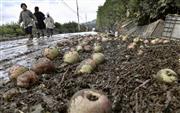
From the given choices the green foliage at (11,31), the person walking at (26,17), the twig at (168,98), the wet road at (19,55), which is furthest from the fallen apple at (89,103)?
the green foliage at (11,31)

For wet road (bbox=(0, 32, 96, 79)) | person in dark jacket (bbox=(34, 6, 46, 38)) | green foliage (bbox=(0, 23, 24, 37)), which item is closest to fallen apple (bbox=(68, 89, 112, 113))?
wet road (bbox=(0, 32, 96, 79))

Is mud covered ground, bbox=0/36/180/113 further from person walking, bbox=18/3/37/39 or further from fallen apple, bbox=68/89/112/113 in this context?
person walking, bbox=18/3/37/39

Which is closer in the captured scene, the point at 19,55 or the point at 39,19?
the point at 19,55

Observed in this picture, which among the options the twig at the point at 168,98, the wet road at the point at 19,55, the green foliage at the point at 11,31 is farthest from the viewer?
the green foliage at the point at 11,31

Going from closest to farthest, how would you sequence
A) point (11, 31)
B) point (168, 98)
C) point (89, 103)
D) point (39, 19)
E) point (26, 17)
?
point (89, 103) < point (168, 98) < point (26, 17) < point (39, 19) < point (11, 31)

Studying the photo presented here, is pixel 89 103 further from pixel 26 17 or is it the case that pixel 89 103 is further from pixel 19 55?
pixel 26 17

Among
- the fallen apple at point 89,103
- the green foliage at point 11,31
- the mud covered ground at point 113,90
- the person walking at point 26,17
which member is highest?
the fallen apple at point 89,103

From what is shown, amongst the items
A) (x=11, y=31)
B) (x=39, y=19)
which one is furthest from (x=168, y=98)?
(x=11, y=31)

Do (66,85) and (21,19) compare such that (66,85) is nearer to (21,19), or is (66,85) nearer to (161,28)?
(161,28)

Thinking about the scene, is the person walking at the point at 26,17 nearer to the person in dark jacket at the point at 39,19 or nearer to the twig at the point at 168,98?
the person in dark jacket at the point at 39,19

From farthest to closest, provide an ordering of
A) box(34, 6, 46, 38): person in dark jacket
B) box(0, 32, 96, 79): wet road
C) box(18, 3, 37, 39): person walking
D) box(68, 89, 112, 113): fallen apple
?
box(34, 6, 46, 38): person in dark jacket < box(18, 3, 37, 39): person walking < box(0, 32, 96, 79): wet road < box(68, 89, 112, 113): fallen apple

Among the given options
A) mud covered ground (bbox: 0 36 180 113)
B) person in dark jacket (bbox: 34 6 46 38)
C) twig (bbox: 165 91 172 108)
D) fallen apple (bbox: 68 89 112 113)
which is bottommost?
person in dark jacket (bbox: 34 6 46 38)

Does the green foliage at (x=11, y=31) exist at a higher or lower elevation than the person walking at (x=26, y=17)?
lower

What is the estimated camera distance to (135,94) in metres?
4.27
